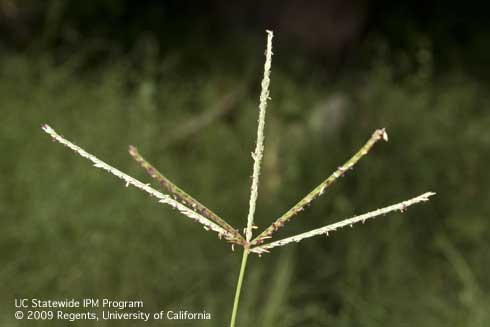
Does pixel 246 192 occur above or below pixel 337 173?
above

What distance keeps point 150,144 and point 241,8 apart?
0.85 meters

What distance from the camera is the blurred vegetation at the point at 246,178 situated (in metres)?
2.61

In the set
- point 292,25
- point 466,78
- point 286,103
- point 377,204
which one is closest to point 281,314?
point 377,204

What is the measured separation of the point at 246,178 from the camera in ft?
10.7

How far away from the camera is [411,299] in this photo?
2645mm

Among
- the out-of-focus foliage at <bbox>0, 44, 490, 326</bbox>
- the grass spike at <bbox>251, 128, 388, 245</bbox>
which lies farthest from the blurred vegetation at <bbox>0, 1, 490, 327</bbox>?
the grass spike at <bbox>251, 128, 388, 245</bbox>

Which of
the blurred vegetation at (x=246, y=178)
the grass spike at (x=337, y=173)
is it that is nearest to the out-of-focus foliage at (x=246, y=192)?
the blurred vegetation at (x=246, y=178)

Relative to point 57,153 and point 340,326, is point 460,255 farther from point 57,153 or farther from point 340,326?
point 57,153

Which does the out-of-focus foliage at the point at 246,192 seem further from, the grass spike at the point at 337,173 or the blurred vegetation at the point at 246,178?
the grass spike at the point at 337,173

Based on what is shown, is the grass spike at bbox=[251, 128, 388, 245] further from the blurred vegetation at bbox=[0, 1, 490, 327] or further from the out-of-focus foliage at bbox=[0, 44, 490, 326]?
the out-of-focus foliage at bbox=[0, 44, 490, 326]

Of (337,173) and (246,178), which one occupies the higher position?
(246,178)

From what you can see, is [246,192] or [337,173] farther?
[246,192]

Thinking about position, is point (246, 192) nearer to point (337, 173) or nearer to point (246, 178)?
point (246, 178)

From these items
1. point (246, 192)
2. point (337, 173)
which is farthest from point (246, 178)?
point (337, 173)
